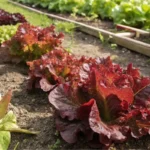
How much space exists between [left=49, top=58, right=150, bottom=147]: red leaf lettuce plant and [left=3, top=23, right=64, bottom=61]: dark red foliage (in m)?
1.69

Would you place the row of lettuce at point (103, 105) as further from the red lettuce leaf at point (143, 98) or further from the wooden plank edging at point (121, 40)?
the wooden plank edging at point (121, 40)

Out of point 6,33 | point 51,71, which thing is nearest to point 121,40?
point 6,33

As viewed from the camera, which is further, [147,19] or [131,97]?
[147,19]

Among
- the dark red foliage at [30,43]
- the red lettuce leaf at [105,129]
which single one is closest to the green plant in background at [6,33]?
the dark red foliage at [30,43]

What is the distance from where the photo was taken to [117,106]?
306cm

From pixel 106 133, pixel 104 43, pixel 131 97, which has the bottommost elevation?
pixel 104 43

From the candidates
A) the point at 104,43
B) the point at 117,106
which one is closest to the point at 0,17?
the point at 104,43

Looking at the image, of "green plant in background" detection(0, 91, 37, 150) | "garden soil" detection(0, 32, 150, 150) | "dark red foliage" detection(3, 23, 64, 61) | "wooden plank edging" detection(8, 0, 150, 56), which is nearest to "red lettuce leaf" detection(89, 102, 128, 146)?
"garden soil" detection(0, 32, 150, 150)

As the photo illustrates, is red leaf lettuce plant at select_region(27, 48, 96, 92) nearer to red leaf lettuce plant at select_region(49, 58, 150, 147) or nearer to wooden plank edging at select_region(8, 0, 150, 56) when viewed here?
red leaf lettuce plant at select_region(49, 58, 150, 147)

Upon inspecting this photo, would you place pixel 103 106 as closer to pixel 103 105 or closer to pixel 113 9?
pixel 103 105

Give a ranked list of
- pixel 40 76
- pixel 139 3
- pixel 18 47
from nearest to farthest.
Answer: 1. pixel 40 76
2. pixel 18 47
3. pixel 139 3

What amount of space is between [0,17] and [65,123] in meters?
4.30

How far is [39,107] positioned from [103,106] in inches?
39.1

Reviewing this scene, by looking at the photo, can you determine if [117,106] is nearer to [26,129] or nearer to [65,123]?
[65,123]
